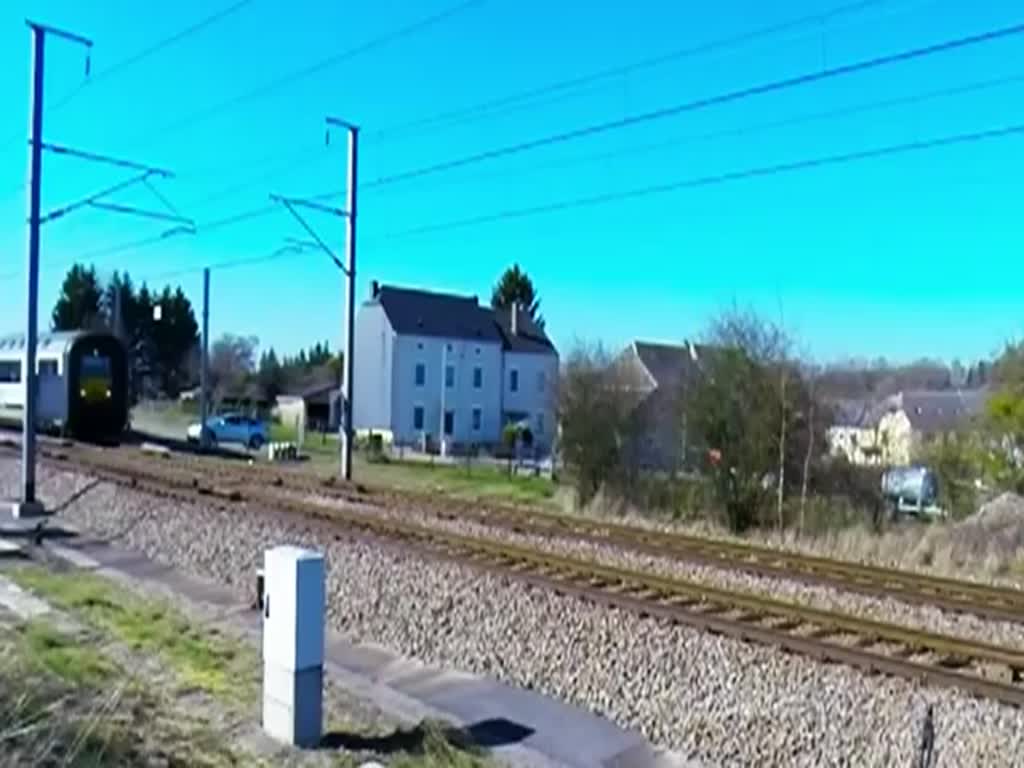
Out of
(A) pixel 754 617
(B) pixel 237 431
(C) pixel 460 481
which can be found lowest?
(C) pixel 460 481

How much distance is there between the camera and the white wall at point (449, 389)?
178 ft

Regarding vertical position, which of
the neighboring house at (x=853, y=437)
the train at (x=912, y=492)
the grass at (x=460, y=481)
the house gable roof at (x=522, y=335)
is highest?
the house gable roof at (x=522, y=335)

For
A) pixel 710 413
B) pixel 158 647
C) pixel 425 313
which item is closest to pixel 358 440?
pixel 425 313

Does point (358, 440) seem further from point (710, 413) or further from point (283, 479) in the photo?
point (710, 413)

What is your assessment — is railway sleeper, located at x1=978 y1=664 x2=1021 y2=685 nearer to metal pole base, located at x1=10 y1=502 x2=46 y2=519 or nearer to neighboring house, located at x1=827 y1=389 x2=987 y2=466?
neighboring house, located at x1=827 y1=389 x2=987 y2=466

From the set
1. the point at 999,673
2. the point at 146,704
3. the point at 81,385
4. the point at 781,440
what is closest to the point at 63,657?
the point at 146,704

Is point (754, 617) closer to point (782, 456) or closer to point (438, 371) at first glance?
point (782, 456)

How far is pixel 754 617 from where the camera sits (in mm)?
8852

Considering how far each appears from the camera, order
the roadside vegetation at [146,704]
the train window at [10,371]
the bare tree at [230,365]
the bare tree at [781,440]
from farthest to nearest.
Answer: the bare tree at [230,365], the train window at [10,371], the bare tree at [781,440], the roadside vegetation at [146,704]

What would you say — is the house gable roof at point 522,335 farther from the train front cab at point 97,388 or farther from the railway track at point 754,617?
the railway track at point 754,617

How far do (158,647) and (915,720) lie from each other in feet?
20.0

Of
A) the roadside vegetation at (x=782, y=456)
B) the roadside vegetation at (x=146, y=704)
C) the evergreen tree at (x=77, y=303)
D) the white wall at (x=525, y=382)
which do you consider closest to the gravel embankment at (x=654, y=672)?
the roadside vegetation at (x=146, y=704)

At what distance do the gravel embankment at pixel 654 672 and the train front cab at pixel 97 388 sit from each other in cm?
2249

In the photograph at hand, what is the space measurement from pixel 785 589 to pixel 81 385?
93.1ft
